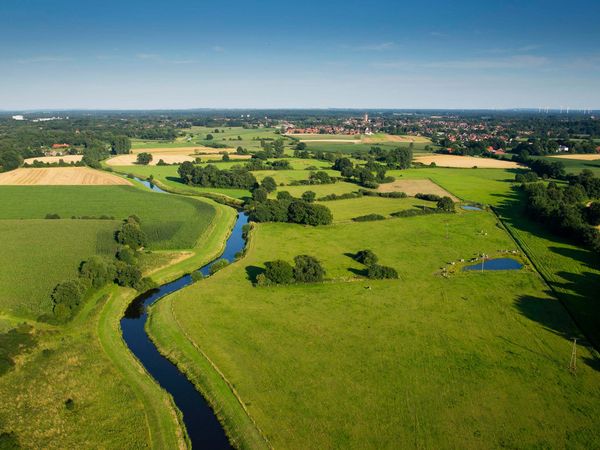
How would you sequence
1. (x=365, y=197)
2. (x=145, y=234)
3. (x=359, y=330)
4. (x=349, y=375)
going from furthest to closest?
(x=365, y=197), (x=145, y=234), (x=359, y=330), (x=349, y=375)

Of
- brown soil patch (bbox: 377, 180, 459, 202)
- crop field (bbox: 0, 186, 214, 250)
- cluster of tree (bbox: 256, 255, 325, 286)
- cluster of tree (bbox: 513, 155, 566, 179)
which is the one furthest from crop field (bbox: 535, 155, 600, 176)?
crop field (bbox: 0, 186, 214, 250)

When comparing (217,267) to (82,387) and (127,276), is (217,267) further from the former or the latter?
(82,387)

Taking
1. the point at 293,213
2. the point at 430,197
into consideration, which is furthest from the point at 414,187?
the point at 293,213

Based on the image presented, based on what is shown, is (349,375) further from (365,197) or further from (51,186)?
(51,186)

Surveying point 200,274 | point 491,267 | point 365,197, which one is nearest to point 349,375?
point 200,274

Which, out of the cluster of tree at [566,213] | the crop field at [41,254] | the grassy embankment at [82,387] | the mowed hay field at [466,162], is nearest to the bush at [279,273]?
the grassy embankment at [82,387]

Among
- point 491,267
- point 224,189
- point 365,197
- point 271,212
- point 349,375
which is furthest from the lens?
point 224,189

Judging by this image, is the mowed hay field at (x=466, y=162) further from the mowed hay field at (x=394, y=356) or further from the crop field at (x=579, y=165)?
the mowed hay field at (x=394, y=356)
